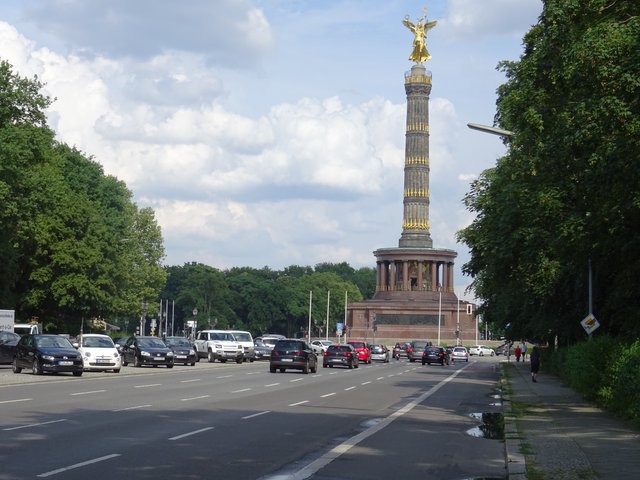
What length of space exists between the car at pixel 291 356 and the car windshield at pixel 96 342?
7557 mm

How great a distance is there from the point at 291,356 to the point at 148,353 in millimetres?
7096

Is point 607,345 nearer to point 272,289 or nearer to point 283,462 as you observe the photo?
point 283,462

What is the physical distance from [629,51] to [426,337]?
346ft

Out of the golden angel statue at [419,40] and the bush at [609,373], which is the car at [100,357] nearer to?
the bush at [609,373]

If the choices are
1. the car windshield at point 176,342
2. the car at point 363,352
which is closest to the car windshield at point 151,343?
the car windshield at point 176,342

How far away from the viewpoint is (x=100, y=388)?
31.4 m

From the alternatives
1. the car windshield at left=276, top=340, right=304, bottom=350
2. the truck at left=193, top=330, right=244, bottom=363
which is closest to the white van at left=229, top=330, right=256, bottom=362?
the truck at left=193, top=330, right=244, bottom=363

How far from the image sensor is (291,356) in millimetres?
50031

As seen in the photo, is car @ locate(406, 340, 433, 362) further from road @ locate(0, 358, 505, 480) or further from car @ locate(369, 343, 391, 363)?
road @ locate(0, 358, 505, 480)

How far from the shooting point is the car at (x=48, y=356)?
3916 cm

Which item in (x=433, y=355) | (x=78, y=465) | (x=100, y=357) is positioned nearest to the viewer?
(x=78, y=465)

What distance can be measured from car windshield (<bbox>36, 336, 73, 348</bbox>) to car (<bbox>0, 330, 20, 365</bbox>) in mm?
7887

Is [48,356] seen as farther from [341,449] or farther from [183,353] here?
[341,449]

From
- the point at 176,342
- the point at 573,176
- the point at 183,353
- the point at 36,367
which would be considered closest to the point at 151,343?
the point at 183,353
